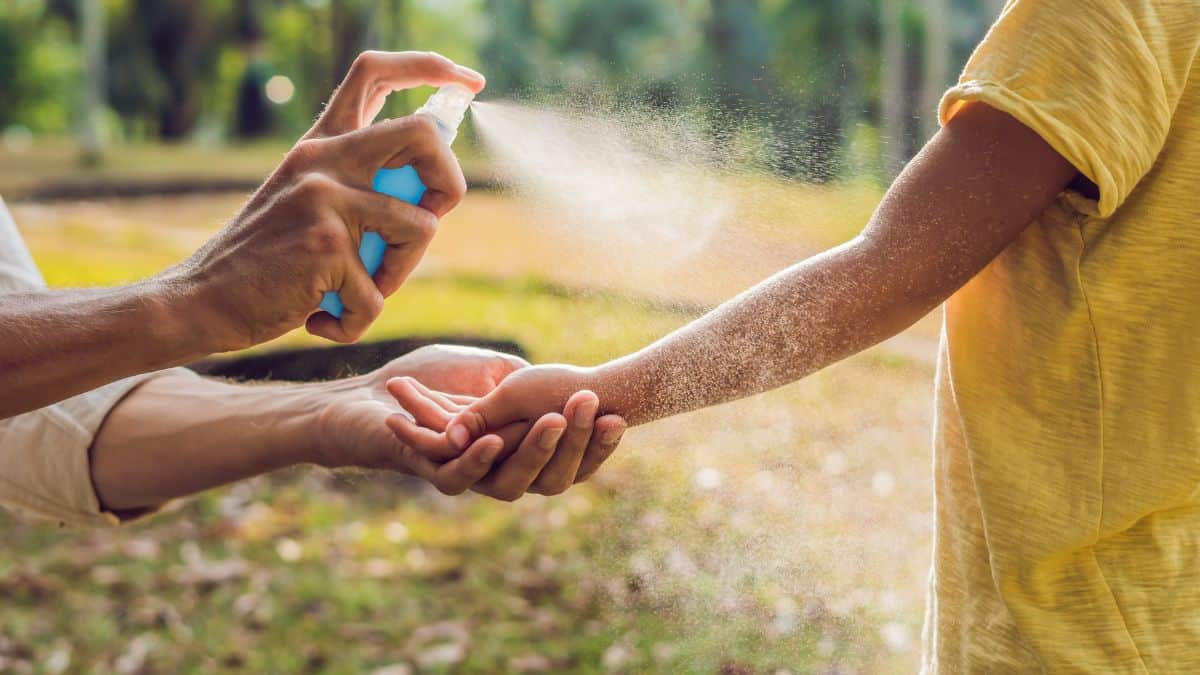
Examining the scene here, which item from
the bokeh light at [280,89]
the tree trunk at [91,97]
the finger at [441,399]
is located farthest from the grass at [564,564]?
the bokeh light at [280,89]

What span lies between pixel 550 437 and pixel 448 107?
1.67 ft

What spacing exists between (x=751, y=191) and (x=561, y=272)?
2.10 feet

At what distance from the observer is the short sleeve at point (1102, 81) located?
4.48 ft

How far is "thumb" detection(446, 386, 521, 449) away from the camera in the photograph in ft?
5.97

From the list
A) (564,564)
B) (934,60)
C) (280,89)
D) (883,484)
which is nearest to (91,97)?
(280,89)

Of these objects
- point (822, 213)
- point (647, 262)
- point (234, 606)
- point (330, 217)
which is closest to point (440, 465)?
point (330, 217)

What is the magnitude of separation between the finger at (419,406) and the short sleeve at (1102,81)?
96 centimetres

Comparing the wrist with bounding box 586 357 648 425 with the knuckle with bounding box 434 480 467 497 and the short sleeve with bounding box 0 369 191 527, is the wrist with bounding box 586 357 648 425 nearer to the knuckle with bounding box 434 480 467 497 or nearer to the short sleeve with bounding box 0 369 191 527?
the knuckle with bounding box 434 480 467 497

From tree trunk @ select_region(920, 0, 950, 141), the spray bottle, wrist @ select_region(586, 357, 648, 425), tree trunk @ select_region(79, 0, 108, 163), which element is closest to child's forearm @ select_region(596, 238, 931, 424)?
wrist @ select_region(586, 357, 648, 425)

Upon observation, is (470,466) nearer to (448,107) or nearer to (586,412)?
(586,412)

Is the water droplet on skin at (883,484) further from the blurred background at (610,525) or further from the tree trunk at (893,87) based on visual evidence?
the tree trunk at (893,87)

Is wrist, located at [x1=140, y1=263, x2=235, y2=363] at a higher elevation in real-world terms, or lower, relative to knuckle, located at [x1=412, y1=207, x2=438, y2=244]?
lower

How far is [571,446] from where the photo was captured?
176 centimetres

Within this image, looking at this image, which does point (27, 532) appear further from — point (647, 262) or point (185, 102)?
point (185, 102)
